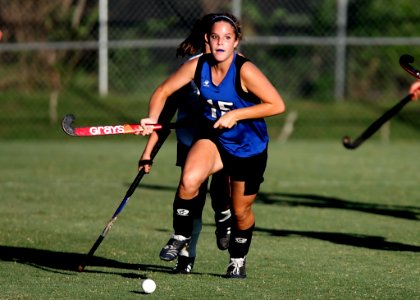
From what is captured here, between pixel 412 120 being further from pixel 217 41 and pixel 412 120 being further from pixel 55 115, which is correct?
pixel 217 41

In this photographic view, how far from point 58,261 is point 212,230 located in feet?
7.05

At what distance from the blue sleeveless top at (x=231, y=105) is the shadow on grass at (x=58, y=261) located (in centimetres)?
112

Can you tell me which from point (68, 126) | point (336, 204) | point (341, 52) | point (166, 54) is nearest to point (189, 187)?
point (68, 126)

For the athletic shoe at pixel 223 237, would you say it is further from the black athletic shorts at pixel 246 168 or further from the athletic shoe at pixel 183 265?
the black athletic shorts at pixel 246 168

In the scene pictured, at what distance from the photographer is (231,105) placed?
6566 millimetres

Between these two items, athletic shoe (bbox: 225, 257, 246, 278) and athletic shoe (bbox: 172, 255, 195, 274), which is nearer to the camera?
athletic shoe (bbox: 225, 257, 246, 278)

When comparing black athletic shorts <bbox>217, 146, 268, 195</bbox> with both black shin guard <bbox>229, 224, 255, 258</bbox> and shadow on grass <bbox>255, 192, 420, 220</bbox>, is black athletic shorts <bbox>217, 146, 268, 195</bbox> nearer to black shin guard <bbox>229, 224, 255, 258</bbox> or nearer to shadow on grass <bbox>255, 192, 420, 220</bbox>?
black shin guard <bbox>229, 224, 255, 258</bbox>

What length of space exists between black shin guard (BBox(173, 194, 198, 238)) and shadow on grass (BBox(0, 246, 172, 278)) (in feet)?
1.51

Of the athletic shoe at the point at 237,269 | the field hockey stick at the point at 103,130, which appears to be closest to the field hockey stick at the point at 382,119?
the athletic shoe at the point at 237,269

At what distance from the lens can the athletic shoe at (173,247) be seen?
21.4 feet

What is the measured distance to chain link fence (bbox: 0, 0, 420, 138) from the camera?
1922 centimetres

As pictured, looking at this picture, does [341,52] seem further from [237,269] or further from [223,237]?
[237,269]

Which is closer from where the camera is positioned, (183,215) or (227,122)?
(227,122)

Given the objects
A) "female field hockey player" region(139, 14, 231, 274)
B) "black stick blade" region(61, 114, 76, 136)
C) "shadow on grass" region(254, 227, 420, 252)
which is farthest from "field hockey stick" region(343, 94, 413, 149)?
"black stick blade" region(61, 114, 76, 136)
